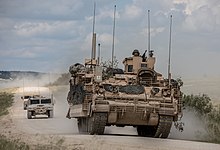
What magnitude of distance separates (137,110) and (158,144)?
3576mm

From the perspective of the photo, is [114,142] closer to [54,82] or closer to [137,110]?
[137,110]

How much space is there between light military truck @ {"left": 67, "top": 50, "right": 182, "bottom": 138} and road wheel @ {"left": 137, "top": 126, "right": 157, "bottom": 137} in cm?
4

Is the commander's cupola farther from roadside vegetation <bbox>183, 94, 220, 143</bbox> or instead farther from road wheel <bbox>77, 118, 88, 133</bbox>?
roadside vegetation <bbox>183, 94, 220, 143</bbox>

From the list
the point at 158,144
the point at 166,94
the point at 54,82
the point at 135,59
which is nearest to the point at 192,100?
the point at 135,59

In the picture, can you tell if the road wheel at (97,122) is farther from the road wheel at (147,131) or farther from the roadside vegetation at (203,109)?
the roadside vegetation at (203,109)

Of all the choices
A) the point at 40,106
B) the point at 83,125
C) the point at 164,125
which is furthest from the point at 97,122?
the point at 40,106

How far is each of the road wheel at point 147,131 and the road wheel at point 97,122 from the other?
2.66m

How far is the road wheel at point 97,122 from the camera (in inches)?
1158

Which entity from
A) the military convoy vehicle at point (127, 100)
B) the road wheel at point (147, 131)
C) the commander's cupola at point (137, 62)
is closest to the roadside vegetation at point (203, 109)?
the road wheel at point (147, 131)

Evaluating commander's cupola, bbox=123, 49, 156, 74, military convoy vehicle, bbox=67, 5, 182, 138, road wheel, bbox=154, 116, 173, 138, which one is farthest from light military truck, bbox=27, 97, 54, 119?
road wheel, bbox=154, 116, 173, 138

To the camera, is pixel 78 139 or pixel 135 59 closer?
pixel 78 139

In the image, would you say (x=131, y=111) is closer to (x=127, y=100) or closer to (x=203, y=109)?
(x=127, y=100)

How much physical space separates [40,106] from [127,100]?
25775 millimetres

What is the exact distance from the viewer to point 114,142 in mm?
26094
